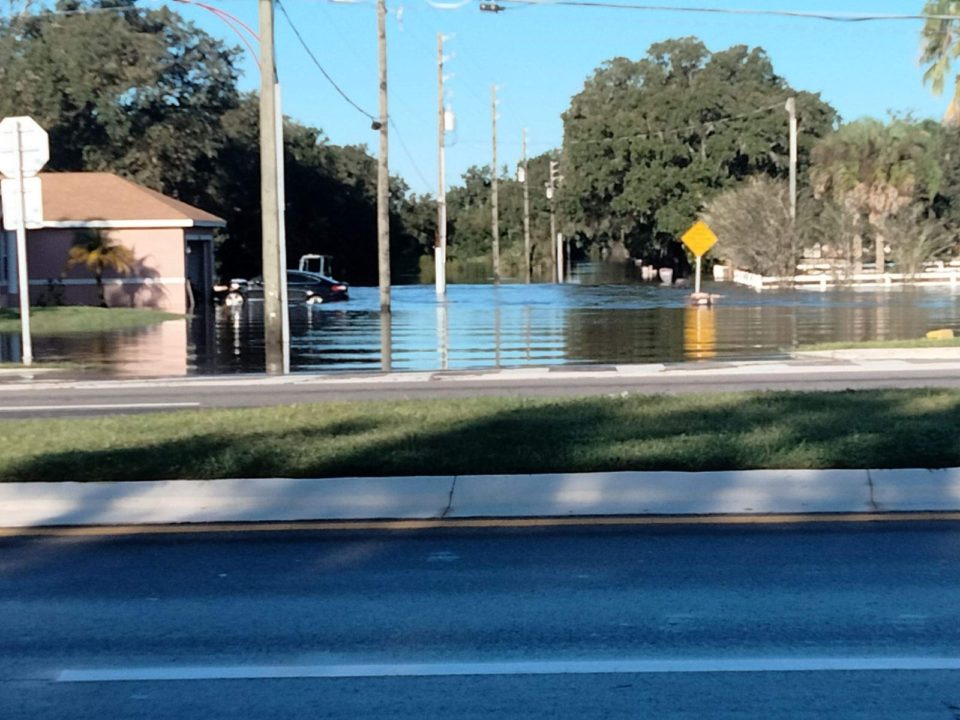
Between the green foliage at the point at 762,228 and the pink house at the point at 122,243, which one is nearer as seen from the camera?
the pink house at the point at 122,243

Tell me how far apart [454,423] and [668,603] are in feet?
18.7

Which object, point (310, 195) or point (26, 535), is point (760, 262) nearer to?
point (310, 195)

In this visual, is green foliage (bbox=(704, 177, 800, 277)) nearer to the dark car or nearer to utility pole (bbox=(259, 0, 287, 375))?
the dark car

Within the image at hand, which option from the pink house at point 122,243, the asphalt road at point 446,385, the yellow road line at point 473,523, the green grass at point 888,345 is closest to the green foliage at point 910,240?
the pink house at point 122,243

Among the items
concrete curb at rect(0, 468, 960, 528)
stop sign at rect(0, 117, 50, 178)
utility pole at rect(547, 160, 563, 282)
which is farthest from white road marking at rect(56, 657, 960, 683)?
utility pole at rect(547, 160, 563, 282)

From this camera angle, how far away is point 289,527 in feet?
29.4

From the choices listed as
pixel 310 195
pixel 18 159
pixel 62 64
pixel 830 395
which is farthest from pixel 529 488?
pixel 310 195

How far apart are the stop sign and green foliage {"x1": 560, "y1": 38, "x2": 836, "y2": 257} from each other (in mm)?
56501

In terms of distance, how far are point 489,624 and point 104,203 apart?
3867cm

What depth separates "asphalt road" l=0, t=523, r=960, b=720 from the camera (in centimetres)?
557

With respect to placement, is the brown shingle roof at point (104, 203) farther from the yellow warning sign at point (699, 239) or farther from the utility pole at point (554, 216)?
the utility pole at point (554, 216)

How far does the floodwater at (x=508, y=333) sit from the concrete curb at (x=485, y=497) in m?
13.3

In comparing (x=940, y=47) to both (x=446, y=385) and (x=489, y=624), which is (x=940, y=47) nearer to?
(x=446, y=385)

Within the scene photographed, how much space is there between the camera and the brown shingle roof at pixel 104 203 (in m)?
41.9
